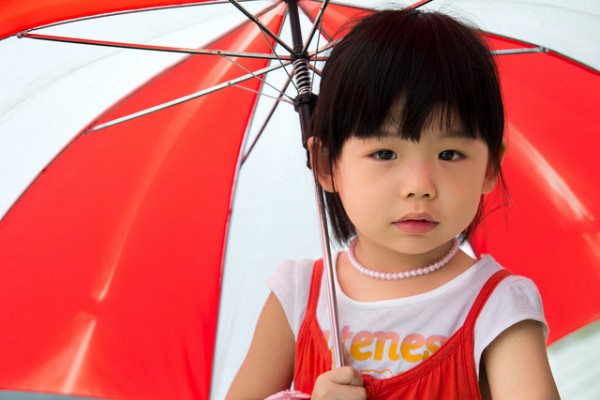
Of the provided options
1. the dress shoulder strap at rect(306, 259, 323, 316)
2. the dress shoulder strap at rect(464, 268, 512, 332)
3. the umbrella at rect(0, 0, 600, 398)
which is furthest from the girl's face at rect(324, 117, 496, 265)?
the umbrella at rect(0, 0, 600, 398)

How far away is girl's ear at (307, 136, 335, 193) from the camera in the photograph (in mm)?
1250

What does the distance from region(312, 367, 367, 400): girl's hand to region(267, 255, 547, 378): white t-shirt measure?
54 mm

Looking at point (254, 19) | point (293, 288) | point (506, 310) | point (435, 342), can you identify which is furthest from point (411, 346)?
point (254, 19)

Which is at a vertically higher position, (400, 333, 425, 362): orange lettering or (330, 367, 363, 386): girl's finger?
(400, 333, 425, 362): orange lettering

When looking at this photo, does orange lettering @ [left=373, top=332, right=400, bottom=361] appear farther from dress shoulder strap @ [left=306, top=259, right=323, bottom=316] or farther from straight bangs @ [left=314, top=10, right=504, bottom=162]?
straight bangs @ [left=314, top=10, right=504, bottom=162]

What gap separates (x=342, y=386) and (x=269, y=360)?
0.26m

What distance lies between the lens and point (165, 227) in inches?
65.7

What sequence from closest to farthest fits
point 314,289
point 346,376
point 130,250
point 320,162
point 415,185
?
1. point 415,185
2. point 346,376
3. point 320,162
4. point 314,289
5. point 130,250

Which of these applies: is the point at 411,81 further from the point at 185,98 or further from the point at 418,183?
the point at 185,98

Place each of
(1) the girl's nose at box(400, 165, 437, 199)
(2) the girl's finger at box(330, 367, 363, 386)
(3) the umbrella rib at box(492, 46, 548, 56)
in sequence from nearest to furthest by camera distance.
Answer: (1) the girl's nose at box(400, 165, 437, 199), (2) the girl's finger at box(330, 367, 363, 386), (3) the umbrella rib at box(492, 46, 548, 56)

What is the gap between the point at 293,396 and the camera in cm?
123

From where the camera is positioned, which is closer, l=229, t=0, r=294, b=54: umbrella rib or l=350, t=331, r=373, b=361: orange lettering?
l=350, t=331, r=373, b=361: orange lettering

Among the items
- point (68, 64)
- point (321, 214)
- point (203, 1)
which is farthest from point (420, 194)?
point (68, 64)

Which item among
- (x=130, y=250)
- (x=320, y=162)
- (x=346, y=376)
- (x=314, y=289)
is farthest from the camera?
(x=130, y=250)
